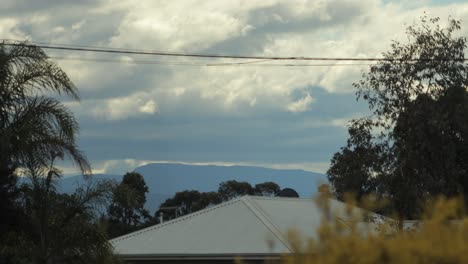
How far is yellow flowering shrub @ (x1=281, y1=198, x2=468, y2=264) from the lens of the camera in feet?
12.7

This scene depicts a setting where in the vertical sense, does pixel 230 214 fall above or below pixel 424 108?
below

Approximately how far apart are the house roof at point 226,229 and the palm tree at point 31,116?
8.51m

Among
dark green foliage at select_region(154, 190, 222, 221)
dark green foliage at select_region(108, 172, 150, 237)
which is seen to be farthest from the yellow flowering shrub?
dark green foliage at select_region(154, 190, 222, 221)

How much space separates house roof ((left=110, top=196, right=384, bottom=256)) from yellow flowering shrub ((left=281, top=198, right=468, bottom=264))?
721 inches

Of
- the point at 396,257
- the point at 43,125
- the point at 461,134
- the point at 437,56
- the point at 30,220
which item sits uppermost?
the point at 437,56

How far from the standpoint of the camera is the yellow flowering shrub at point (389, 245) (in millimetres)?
3875

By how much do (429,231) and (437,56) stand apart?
2698 cm

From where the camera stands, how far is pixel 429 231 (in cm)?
406

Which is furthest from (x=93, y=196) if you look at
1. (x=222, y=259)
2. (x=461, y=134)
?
(x=461, y=134)

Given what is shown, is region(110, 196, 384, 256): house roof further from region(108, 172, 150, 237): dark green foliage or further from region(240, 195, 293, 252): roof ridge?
region(108, 172, 150, 237): dark green foliage

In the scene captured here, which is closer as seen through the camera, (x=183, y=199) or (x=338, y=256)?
(x=338, y=256)

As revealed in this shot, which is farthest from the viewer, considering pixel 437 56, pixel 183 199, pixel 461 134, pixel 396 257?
pixel 183 199

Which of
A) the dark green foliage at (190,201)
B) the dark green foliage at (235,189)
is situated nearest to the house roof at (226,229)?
the dark green foliage at (190,201)

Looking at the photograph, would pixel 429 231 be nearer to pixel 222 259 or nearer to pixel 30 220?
pixel 30 220
